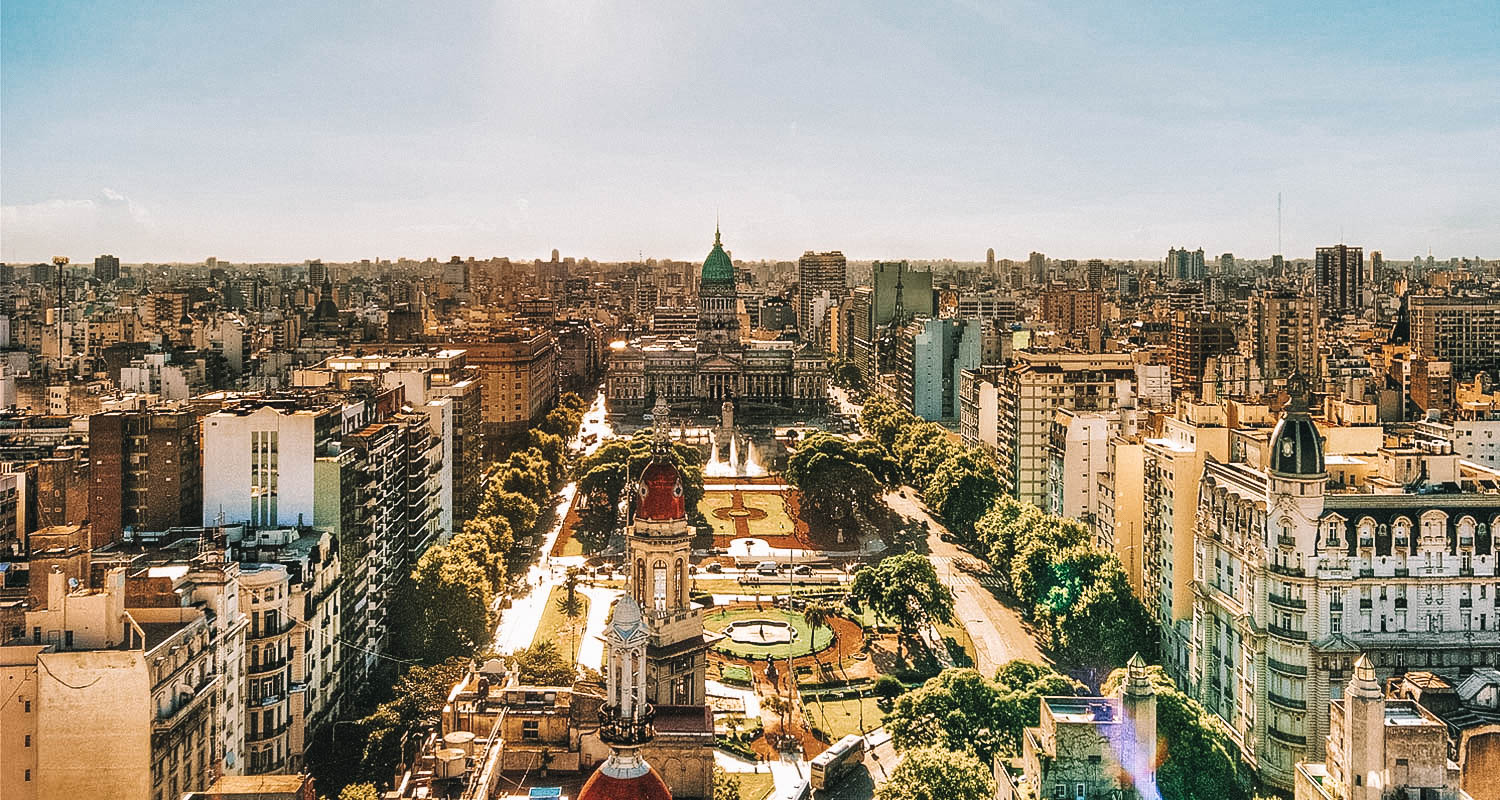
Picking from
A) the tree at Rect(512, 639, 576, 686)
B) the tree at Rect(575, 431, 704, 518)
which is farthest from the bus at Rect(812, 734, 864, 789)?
the tree at Rect(575, 431, 704, 518)

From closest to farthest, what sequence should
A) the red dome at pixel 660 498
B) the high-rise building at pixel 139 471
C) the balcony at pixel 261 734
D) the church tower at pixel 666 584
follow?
the church tower at pixel 666 584, the red dome at pixel 660 498, the balcony at pixel 261 734, the high-rise building at pixel 139 471

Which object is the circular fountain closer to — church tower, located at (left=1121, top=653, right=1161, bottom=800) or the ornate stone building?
the ornate stone building

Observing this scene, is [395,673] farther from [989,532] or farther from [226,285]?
[226,285]

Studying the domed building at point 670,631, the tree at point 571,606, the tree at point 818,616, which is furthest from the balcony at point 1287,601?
the tree at point 571,606

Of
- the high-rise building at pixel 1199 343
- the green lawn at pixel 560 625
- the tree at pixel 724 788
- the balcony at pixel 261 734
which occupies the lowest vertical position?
the green lawn at pixel 560 625

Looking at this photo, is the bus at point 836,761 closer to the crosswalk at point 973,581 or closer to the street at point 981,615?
the street at point 981,615

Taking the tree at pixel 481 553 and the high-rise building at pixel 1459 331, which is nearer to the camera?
the tree at pixel 481 553
